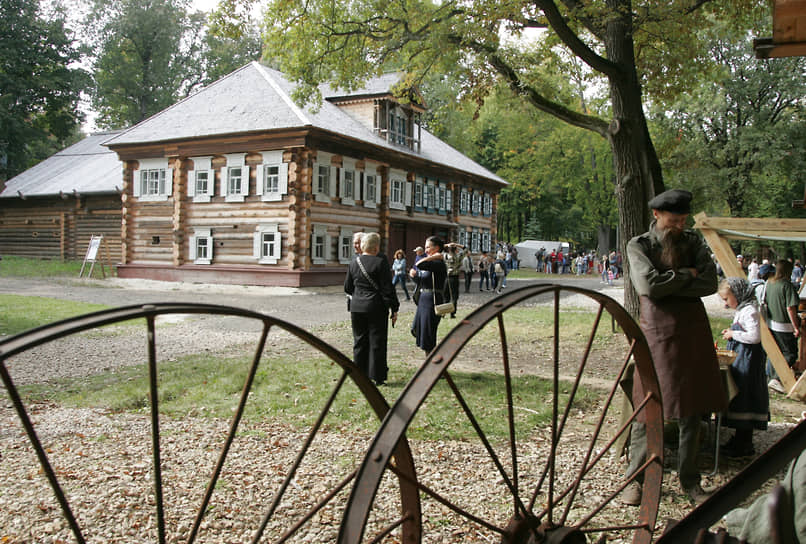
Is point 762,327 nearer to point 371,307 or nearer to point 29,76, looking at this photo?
point 371,307

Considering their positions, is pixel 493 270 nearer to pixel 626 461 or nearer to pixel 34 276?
pixel 34 276

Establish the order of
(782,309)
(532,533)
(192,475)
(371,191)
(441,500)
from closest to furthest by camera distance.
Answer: (441,500), (532,533), (192,475), (782,309), (371,191)

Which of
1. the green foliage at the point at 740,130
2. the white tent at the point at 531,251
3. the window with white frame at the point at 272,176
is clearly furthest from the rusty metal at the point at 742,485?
the white tent at the point at 531,251

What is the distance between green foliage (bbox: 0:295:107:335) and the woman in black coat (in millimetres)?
6013

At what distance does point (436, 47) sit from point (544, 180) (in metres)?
35.0

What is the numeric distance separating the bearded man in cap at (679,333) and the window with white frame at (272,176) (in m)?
19.0

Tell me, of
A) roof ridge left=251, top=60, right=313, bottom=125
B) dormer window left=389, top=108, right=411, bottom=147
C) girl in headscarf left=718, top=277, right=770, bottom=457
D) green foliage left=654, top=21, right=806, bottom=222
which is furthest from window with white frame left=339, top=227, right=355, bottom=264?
girl in headscarf left=718, top=277, right=770, bottom=457

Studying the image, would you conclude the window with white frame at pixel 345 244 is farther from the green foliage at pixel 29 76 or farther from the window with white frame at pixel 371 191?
the green foliage at pixel 29 76

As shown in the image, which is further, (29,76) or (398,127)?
(29,76)

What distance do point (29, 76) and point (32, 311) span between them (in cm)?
2936

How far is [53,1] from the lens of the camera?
1590 inches

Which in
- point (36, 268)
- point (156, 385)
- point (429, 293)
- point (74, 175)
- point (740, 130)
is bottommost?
point (36, 268)

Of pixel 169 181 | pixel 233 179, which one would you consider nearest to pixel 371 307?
pixel 233 179

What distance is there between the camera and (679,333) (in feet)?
12.3
